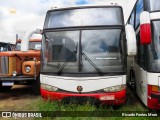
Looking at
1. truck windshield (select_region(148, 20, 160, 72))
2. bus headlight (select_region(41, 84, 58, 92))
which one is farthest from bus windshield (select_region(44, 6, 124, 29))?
bus headlight (select_region(41, 84, 58, 92))

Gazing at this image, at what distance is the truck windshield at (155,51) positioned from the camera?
6.91 metres

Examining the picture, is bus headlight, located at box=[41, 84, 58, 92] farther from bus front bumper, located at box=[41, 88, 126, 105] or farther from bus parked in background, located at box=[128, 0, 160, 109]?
bus parked in background, located at box=[128, 0, 160, 109]

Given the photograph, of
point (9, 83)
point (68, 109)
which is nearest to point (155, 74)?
point (68, 109)

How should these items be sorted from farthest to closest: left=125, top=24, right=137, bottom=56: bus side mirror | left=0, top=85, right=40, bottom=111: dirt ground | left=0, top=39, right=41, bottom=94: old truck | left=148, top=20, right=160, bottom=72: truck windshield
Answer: left=0, top=39, right=41, bottom=94: old truck
left=0, top=85, right=40, bottom=111: dirt ground
left=125, top=24, right=137, bottom=56: bus side mirror
left=148, top=20, right=160, bottom=72: truck windshield

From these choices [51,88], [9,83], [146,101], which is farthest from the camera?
[9,83]

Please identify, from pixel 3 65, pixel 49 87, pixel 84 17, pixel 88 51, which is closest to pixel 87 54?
pixel 88 51

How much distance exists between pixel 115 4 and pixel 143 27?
1.70m

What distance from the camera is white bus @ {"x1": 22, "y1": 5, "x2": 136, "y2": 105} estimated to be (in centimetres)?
740

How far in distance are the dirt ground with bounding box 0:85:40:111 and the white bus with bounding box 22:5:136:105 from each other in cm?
126

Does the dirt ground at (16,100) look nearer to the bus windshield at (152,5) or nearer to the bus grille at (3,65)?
the bus grille at (3,65)

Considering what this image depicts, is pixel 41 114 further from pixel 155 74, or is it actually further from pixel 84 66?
pixel 155 74

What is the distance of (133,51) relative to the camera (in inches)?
291

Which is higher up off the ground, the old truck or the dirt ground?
the old truck

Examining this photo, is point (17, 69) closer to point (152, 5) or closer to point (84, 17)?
point (84, 17)
